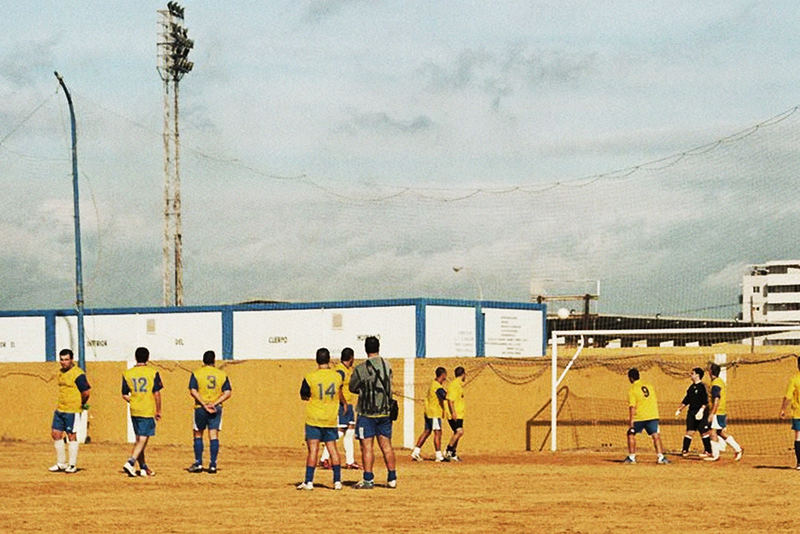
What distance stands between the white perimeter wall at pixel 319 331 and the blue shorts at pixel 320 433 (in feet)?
78.5

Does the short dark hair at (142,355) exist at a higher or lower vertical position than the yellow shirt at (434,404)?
higher

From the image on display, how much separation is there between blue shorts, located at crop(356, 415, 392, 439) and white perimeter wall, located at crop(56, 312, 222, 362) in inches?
1132

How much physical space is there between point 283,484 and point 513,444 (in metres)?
11.3

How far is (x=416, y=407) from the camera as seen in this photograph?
2883 centimetres

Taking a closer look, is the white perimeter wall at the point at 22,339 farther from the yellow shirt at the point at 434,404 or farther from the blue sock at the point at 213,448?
the blue sock at the point at 213,448

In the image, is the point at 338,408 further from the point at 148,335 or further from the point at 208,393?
the point at 148,335

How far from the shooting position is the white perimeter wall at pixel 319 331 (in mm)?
41594

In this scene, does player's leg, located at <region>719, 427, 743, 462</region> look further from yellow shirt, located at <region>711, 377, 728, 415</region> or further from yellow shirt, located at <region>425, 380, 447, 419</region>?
yellow shirt, located at <region>425, 380, 447, 419</region>

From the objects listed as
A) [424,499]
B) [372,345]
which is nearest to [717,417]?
[372,345]

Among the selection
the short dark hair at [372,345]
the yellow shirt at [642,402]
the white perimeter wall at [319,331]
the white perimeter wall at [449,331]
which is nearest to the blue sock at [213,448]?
the short dark hair at [372,345]

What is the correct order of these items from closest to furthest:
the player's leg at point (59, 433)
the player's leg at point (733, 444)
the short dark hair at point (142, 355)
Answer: the short dark hair at point (142, 355), the player's leg at point (59, 433), the player's leg at point (733, 444)

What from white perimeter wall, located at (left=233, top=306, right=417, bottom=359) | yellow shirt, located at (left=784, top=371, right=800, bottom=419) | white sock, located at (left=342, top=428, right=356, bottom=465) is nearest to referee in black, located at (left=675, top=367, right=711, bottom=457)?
yellow shirt, located at (left=784, top=371, right=800, bottom=419)

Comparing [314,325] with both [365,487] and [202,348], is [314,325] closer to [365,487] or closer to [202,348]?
[202,348]

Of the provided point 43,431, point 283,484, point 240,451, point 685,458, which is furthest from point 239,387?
point 283,484
